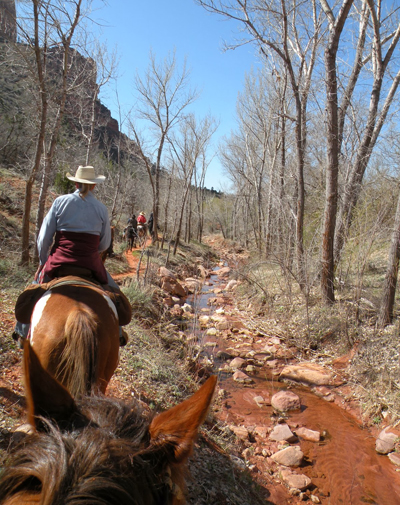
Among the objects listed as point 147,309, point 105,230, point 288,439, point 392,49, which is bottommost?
point 288,439

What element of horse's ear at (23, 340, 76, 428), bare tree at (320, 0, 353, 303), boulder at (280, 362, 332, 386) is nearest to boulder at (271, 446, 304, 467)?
boulder at (280, 362, 332, 386)

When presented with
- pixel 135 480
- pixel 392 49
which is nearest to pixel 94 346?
pixel 135 480

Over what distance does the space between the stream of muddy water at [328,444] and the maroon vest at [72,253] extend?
10.7 feet

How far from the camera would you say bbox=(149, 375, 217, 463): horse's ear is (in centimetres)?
120

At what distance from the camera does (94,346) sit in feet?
7.00

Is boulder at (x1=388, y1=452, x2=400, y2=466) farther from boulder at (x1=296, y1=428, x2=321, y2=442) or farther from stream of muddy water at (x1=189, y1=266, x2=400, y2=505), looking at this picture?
boulder at (x1=296, y1=428, x2=321, y2=442)

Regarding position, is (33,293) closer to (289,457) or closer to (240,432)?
(240,432)

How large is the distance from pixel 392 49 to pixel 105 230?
11.4 meters

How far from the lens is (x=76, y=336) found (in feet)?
6.97

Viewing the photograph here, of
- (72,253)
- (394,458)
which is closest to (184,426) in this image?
(72,253)

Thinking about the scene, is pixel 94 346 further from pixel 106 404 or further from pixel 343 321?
pixel 343 321

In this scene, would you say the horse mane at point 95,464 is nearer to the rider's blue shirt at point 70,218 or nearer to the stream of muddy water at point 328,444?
the rider's blue shirt at point 70,218

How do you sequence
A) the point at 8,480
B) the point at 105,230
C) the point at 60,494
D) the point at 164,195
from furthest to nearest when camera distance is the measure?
the point at 164,195
the point at 105,230
the point at 8,480
the point at 60,494

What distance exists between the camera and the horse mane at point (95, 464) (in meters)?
0.94
